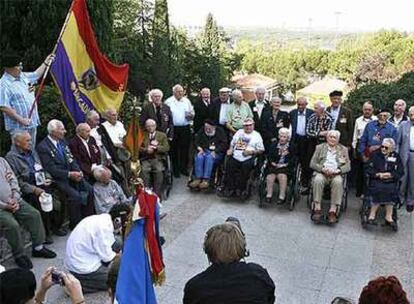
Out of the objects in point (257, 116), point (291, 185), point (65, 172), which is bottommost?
point (291, 185)

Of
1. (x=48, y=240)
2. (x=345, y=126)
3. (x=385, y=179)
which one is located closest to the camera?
(x=48, y=240)

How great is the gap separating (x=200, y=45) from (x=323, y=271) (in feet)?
70.8

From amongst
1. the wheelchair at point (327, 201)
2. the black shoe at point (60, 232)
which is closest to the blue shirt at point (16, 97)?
the black shoe at point (60, 232)

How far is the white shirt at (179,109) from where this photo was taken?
8.68 metres

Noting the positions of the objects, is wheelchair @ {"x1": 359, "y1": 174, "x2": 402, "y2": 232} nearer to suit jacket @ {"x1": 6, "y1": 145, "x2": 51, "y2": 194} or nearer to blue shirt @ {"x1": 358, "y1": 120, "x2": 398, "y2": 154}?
blue shirt @ {"x1": 358, "y1": 120, "x2": 398, "y2": 154}

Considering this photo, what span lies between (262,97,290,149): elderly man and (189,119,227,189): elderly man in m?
0.66

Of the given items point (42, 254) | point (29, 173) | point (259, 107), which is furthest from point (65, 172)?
point (259, 107)

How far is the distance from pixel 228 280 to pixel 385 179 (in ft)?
15.7

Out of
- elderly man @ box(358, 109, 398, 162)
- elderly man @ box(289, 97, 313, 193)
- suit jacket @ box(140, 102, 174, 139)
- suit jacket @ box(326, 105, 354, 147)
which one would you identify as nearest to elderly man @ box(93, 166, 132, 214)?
suit jacket @ box(140, 102, 174, 139)

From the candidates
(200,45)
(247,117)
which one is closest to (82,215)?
(247,117)

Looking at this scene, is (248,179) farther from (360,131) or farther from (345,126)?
(360,131)

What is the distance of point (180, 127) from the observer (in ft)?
28.8

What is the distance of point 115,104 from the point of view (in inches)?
302

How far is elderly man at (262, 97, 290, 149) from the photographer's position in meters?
8.14
